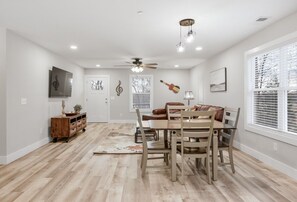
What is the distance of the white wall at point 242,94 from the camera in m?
3.10

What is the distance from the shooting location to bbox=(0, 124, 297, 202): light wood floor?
2406 millimetres

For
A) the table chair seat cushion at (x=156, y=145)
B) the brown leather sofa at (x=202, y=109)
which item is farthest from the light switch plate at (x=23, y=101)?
the brown leather sofa at (x=202, y=109)

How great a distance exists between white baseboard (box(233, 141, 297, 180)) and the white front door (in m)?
6.00

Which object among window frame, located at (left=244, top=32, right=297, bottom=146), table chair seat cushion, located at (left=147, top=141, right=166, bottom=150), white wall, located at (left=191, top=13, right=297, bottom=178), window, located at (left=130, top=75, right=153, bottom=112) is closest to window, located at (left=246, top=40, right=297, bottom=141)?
window frame, located at (left=244, top=32, right=297, bottom=146)

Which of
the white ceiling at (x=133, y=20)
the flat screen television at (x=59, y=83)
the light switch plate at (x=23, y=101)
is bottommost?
the light switch plate at (x=23, y=101)

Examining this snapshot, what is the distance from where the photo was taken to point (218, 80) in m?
5.83

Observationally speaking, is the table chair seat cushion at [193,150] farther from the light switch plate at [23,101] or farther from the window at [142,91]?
the window at [142,91]

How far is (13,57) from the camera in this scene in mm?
3838

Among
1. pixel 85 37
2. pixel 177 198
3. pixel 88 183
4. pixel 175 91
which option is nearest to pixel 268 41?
pixel 177 198

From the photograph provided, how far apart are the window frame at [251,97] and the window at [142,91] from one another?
17.1ft

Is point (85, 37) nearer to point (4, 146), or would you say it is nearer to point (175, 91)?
point (4, 146)

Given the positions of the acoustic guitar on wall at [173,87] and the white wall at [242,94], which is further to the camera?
the acoustic guitar on wall at [173,87]

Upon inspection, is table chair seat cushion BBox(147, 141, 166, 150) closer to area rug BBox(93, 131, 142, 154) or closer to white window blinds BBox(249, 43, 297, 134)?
area rug BBox(93, 131, 142, 154)

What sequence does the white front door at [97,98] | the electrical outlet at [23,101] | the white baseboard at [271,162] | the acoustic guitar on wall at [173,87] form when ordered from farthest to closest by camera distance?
1. the acoustic guitar on wall at [173,87]
2. the white front door at [97,98]
3. the electrical outlet at [23,101]
4. the white baseboard at [271,162]
